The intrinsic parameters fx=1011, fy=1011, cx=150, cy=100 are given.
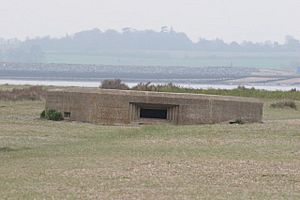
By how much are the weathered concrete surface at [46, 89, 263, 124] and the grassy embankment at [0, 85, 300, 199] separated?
269 cm

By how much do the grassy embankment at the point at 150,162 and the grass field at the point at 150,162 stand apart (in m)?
0.02

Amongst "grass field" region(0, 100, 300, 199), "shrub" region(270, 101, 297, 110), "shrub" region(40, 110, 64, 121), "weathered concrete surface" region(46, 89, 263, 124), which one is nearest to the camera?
"grass field" region(0, 100, 300, 199)

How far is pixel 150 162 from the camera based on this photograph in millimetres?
18922

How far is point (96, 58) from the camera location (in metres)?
167

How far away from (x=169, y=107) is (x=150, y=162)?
545 inches

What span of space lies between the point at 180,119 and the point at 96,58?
135253mm

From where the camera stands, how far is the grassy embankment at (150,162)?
15.2 metres

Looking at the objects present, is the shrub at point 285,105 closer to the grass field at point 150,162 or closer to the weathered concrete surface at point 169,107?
the weathered concrete surface at point 169,107

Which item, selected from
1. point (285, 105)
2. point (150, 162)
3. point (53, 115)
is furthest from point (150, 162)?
point (285, 105)

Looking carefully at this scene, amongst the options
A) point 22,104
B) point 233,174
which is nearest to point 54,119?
point 22,104

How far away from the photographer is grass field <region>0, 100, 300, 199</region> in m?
15.1

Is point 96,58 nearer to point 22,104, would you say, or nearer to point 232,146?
point 22,104

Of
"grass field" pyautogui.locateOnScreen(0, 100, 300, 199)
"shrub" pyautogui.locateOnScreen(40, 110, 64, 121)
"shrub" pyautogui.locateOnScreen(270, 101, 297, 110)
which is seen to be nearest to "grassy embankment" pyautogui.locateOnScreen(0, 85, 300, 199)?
"grass field" pyautogui.locateOnScreen(0, 100, 300, 199)

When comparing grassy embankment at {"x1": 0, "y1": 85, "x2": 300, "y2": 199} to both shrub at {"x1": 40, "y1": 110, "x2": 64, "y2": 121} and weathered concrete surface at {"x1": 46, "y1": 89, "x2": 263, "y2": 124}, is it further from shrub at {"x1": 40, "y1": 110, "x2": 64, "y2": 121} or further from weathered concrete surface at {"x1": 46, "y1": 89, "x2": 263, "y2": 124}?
shrub at {"x1": 40, "y1": 110, "x2": 64, "y2": 121}
